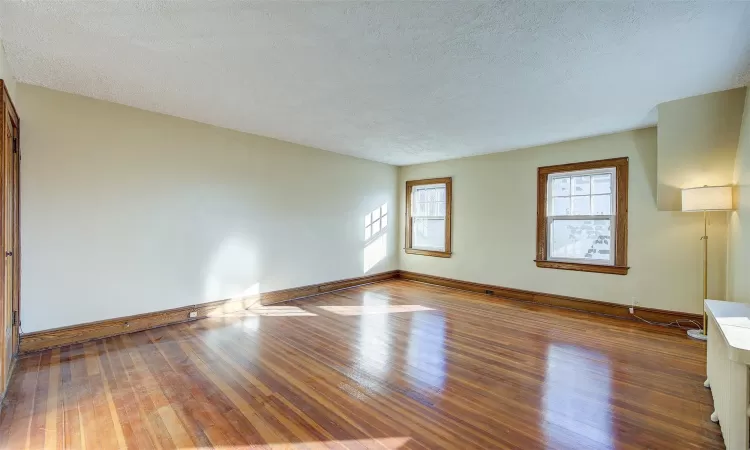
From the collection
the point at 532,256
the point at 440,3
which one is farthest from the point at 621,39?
the point at 532,256

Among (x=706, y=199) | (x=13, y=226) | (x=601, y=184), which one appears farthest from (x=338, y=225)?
(x=706, y=199)

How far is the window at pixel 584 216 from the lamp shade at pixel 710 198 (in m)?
1.05

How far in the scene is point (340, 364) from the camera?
3.01 metres

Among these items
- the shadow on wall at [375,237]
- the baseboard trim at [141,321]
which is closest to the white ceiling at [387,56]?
the baseboard trim at [141,321]

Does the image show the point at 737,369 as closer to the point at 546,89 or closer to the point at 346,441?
the point at 346,441

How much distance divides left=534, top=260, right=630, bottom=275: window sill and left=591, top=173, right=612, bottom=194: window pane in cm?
105

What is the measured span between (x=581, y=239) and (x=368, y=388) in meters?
4.06

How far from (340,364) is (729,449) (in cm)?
249

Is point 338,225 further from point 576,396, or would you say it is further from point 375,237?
point 576,396

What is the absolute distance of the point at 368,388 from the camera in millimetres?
2574

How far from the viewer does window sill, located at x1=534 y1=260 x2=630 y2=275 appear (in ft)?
15.0

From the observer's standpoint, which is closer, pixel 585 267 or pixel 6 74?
pixel 6 74

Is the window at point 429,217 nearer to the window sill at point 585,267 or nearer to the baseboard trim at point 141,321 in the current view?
the window sill at point 585,267

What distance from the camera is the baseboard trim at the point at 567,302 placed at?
4.20 m
